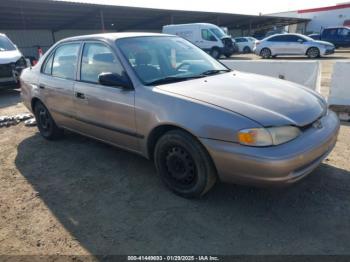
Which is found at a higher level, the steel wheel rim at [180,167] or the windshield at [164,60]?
→ the windshield at [164,60]

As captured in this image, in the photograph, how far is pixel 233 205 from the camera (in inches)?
118

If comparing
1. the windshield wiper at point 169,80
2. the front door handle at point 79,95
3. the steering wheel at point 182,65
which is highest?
the steering wheel at point 182,65

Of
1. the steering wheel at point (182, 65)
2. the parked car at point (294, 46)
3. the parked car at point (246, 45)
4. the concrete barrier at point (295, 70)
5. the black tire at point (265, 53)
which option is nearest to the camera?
the steering wheel at point (182, 65)

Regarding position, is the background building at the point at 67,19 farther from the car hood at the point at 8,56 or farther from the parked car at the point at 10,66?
the parked car at the point at 10,66

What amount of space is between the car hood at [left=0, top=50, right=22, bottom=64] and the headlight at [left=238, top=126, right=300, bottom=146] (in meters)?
9.05

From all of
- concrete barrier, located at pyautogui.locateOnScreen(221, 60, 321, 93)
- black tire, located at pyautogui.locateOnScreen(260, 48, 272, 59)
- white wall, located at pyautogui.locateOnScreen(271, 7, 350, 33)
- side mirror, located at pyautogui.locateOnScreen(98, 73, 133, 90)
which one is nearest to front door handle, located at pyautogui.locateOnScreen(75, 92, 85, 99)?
side mirror, located at pyautogui.locateOnScreen(98, 73, 133, 90)

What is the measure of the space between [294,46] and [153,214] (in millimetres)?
18675

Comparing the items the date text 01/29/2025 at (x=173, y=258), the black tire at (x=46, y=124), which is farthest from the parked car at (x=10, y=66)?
the date text 01/29/2025 at (x=173, y=258)

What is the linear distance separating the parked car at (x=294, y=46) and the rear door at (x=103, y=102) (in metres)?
17.7

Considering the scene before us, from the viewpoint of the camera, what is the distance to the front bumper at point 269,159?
2.47 m

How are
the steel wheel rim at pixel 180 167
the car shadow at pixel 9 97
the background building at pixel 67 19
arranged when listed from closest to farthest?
the steel wheel rim at pixel 180 167, the car shadow at pixel 9 97, the background building at pixel 67 19

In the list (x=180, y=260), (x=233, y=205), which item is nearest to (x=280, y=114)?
(x=233, y=205)

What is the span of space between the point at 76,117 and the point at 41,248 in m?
1.94

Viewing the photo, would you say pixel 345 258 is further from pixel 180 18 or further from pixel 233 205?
pixel 180 18
